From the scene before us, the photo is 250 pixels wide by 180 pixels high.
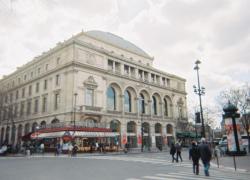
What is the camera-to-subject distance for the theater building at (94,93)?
135ft

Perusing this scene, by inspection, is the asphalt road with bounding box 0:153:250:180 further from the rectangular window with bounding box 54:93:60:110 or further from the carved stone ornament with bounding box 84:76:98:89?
the carved stone ornament with bounding box 84:76:98:89

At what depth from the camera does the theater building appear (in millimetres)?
41094

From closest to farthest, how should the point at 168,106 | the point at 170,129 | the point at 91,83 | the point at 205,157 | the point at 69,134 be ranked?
the point at 205,157 < the point at 69,134 < the point at 91,83 < the point at 170,129 < the point at 168,106

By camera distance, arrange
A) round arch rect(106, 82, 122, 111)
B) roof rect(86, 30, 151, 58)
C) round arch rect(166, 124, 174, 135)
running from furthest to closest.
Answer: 1. round arch rect(166, 124, 174, 135)
2. roof rect(86, 30, 151, 58)
3. round arch rect(106, 82, 122, 111)

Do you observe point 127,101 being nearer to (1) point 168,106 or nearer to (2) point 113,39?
(1) point 168,106

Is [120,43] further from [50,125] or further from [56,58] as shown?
[50,125]

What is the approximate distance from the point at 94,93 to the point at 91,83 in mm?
1879

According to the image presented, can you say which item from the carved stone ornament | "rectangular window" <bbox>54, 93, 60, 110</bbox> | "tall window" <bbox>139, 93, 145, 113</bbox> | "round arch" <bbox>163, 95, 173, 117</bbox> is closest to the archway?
"tall window" <bbox>139, 93, 145, 113</bbox>

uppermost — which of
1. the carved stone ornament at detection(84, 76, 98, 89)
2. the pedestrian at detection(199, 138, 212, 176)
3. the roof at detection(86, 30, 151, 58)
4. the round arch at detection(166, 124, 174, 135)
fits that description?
the roof at detection(86, 30, 151, 58)

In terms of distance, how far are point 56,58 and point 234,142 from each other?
113 ft

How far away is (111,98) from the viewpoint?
48.2 metres

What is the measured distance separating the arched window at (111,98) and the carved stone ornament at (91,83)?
4.84 m

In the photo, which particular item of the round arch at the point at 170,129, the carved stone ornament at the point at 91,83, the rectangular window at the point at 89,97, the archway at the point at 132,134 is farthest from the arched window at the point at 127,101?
the round arch at the point at 170,129

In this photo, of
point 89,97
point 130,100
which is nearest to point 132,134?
point 130,100
